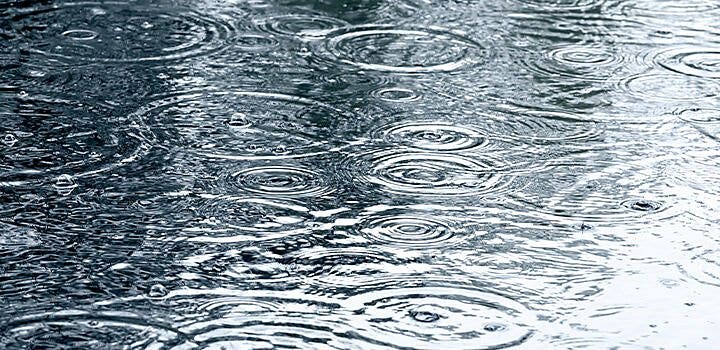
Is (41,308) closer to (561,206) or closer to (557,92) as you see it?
(561,206)

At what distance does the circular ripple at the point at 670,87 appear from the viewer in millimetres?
4258

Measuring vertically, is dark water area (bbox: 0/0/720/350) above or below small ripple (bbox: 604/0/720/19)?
below

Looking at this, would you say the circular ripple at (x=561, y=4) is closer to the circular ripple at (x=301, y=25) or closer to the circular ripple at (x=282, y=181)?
the circular ripple at (x=301, y=25)

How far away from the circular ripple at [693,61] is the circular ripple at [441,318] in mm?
2033

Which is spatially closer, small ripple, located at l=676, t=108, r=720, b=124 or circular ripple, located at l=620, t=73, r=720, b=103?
small ripple, located at l=676, t=108, r=720, b=124

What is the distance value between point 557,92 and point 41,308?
2154 millimetres

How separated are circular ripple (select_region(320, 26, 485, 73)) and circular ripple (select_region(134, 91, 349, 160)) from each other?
490mm

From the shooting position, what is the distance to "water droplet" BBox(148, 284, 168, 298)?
9.18 ft

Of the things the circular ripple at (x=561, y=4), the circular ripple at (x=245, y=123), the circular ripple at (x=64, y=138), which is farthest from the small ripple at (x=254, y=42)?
the circular ripple at (x=561, y=4)

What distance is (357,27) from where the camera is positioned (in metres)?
4.83

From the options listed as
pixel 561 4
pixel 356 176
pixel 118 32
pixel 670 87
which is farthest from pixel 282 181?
pixel 561 4

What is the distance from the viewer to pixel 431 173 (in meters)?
3.54

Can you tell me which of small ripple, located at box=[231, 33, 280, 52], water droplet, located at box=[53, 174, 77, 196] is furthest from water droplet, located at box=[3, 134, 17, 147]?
small ripple, located at box=[231, 33, 280, 52]

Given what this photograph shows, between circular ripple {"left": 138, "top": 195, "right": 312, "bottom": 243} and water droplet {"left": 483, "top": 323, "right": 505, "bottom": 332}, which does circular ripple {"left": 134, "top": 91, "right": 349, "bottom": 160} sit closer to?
circular ripple {"left": 138, "top": 195, "right": 312, "bottom": 243}
